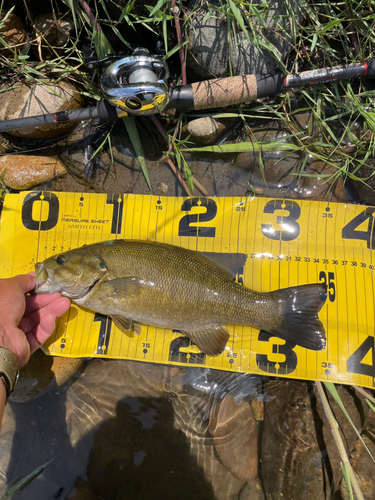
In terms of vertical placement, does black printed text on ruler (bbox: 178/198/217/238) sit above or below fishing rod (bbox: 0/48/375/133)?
below

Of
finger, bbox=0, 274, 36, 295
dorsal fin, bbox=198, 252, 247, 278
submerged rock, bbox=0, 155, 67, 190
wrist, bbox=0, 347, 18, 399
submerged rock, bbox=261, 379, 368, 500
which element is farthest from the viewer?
submerged rock, bbox=0, 155, 67, 190

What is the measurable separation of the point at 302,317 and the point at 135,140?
2427 millimetres

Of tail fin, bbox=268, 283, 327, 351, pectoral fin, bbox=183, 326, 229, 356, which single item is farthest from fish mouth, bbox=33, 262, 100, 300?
tail fin, bbox=268, 283, 327, 351

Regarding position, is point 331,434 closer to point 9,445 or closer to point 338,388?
point 338,388

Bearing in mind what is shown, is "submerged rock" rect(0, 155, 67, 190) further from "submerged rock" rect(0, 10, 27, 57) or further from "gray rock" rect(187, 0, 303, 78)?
"gray rock" rect(187, 0, 303, 78)

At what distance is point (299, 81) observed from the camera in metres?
2.99

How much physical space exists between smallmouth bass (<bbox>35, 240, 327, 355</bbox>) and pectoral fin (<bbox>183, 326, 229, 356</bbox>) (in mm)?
107

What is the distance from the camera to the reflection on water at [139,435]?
3.14 m

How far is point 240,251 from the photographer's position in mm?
3199

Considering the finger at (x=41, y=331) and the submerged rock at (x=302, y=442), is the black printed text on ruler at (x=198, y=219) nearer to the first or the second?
the finger at (x=41, y=331)

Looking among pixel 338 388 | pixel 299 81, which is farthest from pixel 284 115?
pixel 338 388

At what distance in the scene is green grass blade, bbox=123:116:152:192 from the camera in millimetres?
3326

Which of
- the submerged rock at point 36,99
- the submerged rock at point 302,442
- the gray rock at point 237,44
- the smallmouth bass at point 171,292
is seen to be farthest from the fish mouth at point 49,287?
the gray rock at point 237,44

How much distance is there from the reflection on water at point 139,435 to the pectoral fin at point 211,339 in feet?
1.44
